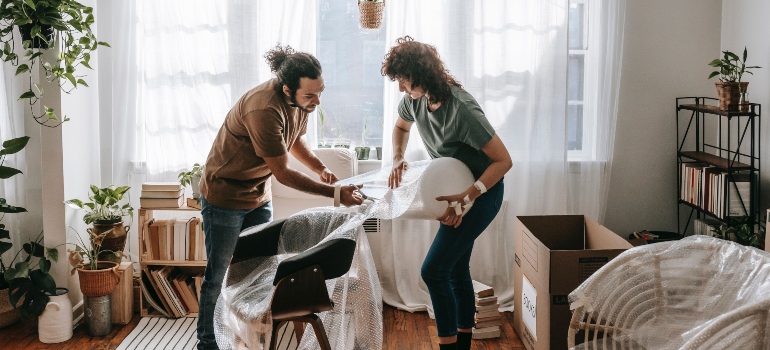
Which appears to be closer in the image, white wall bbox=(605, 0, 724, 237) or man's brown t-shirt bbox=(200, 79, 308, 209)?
man's brown t-shirt bbox=(200, 79, 308, 209)

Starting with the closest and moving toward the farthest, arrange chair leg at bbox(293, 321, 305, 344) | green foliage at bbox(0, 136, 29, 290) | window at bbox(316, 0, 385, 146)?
1. chair leg at bbox(293, 321, 305, 344)
2. green foliage at bbox(0, 136, 29, 290)
3. window at bbox(316, 0, 385, 146)

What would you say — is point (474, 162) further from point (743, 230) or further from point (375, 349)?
point (743, 230)

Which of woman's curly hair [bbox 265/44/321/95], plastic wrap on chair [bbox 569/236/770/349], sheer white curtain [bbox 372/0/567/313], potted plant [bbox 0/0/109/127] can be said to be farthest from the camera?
sheer white curtain [bbox 372/0/567/313]

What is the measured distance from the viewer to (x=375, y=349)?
111 inches

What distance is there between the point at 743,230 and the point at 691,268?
1.50 m

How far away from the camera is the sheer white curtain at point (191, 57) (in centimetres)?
410

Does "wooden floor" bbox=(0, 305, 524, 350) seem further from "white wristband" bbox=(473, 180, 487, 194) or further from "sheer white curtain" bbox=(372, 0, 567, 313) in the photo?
"white wristband" bbox=(473, 180, 487, 194)

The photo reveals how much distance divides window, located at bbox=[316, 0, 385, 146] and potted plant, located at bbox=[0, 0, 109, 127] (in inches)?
50.4

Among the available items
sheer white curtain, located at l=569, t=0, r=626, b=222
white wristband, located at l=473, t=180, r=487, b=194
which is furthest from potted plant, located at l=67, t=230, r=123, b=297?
sheer white curtain, located at l=569, t=0, r=626, b=222

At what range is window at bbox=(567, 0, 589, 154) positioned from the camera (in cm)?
424

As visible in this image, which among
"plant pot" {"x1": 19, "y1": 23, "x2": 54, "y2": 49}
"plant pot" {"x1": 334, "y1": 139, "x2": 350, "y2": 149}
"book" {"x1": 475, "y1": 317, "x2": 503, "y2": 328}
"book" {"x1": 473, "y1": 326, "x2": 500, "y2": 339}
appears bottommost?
"book" {"x1": 473, "y1": 326, "x2": 500, "y2": 339}

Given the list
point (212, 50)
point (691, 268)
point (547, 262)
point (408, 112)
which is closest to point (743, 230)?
point (547, 262)

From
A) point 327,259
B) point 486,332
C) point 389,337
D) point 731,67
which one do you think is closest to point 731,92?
point 731,67

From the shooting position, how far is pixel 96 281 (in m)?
3.69
